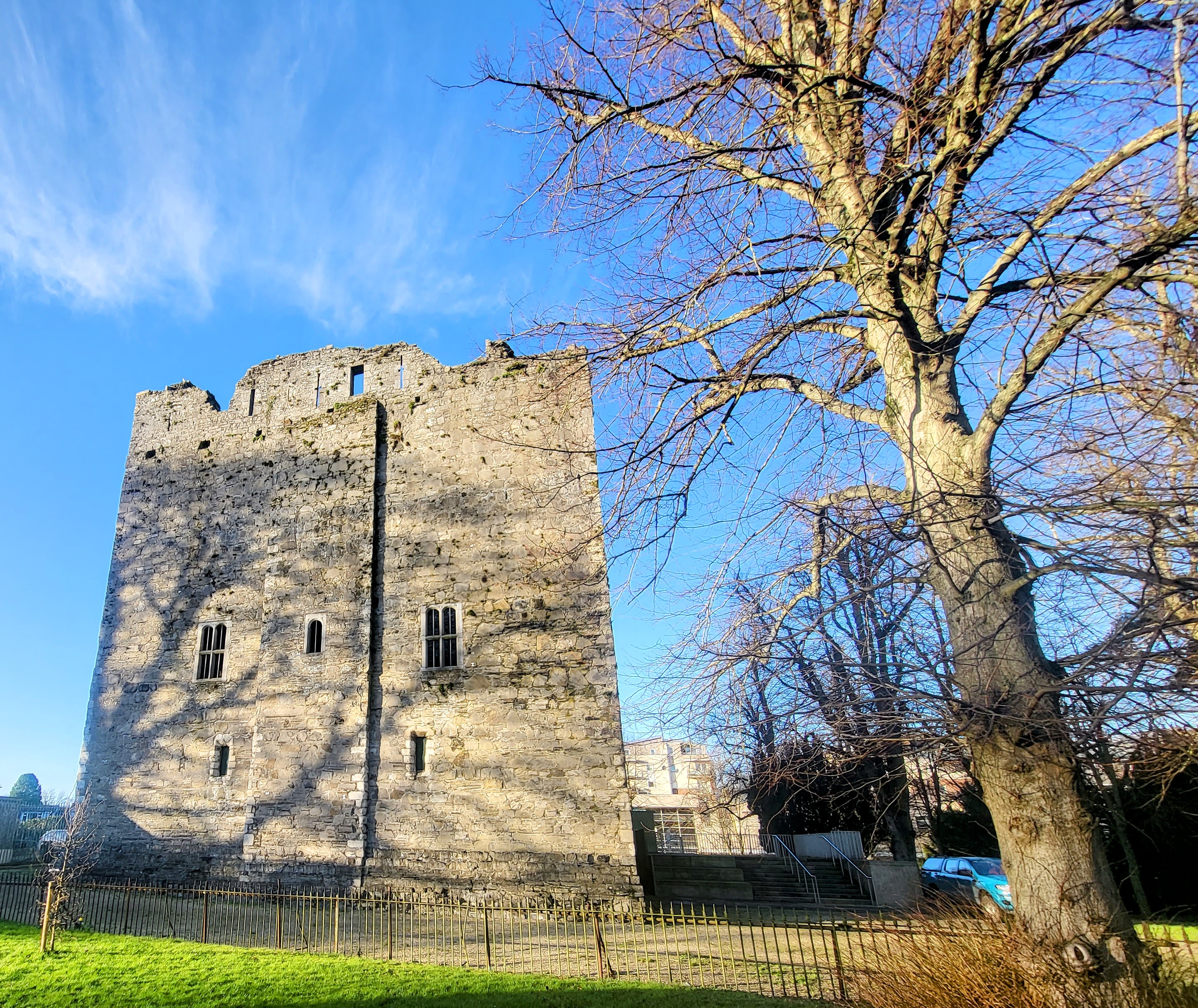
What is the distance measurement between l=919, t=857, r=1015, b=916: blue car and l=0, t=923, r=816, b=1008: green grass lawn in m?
5.84

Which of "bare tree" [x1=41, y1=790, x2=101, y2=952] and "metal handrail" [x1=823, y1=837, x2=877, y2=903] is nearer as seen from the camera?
"bare tree" [x1=41, y1=790, x2=101, y2=952]

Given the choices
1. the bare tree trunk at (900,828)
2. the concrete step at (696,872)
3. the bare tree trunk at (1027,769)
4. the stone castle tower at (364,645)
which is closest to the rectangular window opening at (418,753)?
the stone castle tower at (364,645)

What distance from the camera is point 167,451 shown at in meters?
18.0

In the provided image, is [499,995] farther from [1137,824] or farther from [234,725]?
[1137,824]

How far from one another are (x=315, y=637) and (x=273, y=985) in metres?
7.92

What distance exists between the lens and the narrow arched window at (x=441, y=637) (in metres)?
14.2

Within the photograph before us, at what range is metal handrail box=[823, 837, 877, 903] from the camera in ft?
48.4

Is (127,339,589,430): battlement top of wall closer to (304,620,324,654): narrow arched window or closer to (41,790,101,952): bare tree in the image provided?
(304,620,324,654): narrow arched window

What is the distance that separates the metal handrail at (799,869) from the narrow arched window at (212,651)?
13.0 meters

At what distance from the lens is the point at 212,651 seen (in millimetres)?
15992

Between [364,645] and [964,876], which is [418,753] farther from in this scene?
[964,876]

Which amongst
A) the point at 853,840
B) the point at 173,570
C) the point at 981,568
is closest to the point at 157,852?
the point at 173,570

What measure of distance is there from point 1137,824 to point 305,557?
53.9ft

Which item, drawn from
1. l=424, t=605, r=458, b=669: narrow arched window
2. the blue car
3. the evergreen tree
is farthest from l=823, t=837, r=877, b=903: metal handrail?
the evergreen tree
